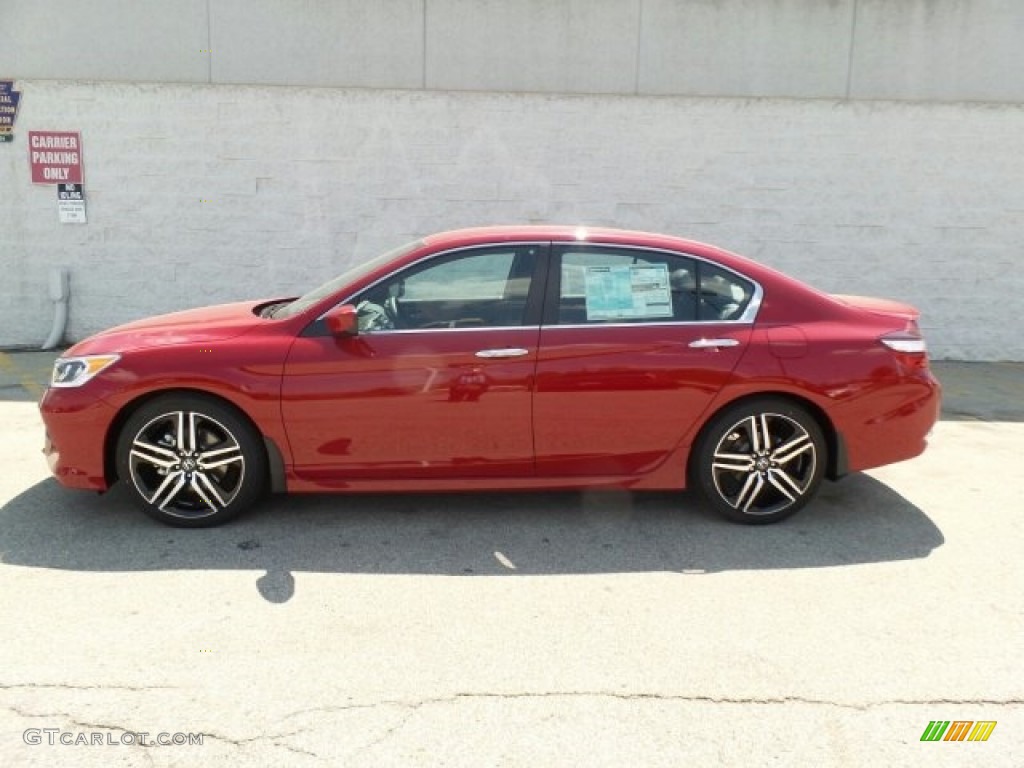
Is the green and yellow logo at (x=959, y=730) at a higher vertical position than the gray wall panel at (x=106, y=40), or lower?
lower

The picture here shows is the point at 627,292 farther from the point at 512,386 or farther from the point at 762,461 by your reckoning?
the point at 762,461

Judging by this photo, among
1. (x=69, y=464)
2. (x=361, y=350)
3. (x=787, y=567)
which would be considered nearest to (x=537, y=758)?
(x=787, y=567)

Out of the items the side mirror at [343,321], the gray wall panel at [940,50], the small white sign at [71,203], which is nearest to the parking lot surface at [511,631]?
the side mirror at [343,321]

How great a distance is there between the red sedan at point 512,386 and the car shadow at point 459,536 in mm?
215

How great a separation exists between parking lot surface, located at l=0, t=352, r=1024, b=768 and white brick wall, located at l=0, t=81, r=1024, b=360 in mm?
4714

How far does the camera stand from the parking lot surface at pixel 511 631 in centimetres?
269

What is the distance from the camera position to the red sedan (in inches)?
164

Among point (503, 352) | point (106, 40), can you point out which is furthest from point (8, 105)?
point (503, 352)

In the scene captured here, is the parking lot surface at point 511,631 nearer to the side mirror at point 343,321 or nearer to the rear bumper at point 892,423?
the rear bumper at point 892,423

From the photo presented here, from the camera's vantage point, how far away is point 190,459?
167 inches

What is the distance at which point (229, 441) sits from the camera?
422cm

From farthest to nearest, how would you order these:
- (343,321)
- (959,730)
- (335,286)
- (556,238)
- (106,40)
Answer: (106,40), (335,286), (556,238), (343,321), (959,730)

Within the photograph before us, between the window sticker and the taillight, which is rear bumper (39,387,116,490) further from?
the taillight

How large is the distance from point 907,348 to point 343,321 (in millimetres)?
2965
